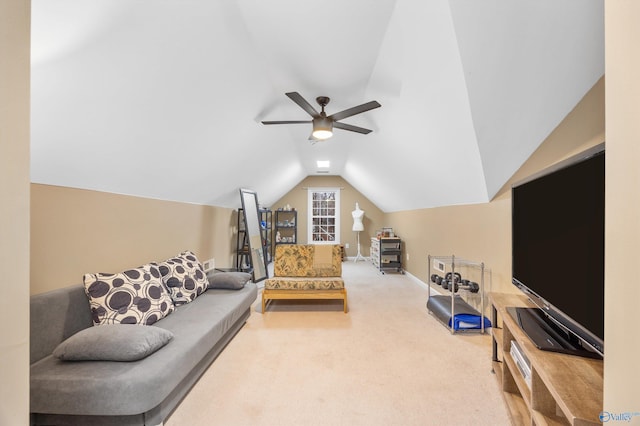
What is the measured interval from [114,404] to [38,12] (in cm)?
187

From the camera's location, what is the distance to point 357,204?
7488 millimetres

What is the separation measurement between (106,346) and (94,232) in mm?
1082

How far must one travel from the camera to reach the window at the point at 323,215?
25.7 ft

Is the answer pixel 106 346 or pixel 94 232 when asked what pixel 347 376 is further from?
pixel 94 232

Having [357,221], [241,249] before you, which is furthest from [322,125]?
[357,221]

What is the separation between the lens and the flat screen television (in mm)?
1021

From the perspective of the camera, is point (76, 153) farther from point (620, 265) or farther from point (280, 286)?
point (620, 265)

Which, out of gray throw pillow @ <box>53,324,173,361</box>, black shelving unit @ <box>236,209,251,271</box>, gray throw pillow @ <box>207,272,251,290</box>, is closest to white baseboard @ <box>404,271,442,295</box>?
gray throw pillow @ <box>207,272,251,290</box>

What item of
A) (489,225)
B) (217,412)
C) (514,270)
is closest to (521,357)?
(514,270)

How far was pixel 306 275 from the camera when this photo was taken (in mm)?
3717

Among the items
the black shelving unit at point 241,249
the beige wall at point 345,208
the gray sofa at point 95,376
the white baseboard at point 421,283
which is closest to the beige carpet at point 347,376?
the gray sofa at point 95,376

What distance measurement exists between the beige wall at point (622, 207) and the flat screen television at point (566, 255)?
416 millimetres

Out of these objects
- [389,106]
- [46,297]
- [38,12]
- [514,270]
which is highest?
[389,106]

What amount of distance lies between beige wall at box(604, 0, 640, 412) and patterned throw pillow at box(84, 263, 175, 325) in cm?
249
